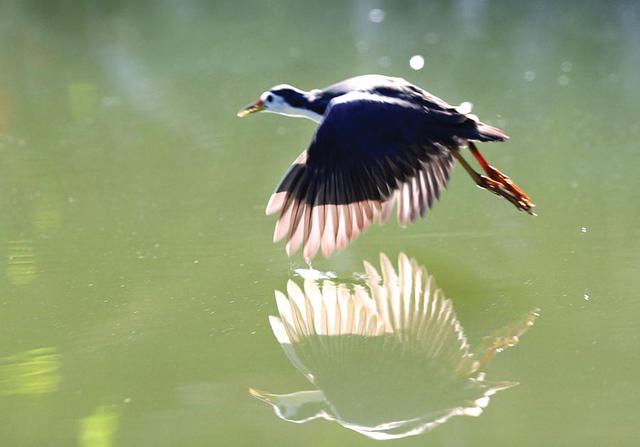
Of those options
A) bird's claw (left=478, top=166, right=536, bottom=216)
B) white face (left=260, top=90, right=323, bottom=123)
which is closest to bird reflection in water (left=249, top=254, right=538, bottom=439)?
bird's claw (left=478, top=166, right=536, bottom=216)

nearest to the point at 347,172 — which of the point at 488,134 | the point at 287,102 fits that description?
the point at 488,134

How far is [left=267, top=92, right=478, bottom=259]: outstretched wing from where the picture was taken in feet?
13.9

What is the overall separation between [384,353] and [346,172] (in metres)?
0.70

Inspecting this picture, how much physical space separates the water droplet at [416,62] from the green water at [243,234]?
8 cm

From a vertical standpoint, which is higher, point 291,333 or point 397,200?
point 397,200

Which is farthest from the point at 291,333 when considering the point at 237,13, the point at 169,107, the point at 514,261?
the point at 237,13

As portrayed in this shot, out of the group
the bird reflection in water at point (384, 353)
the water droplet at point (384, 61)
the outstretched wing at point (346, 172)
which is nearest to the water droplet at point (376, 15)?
the water droplet at point (384, 61)

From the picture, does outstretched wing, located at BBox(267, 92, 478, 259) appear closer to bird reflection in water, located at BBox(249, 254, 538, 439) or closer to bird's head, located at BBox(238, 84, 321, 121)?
bird reflection in water, located at BBox(249, 254, 538, 439)

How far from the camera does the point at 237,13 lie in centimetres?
1093

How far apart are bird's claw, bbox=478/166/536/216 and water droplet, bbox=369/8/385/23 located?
5617 mm

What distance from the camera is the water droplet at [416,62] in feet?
28.0

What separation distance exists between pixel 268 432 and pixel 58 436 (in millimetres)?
624

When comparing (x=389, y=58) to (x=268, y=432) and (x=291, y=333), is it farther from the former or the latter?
(x=268, y=432)

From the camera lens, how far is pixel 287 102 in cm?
513
